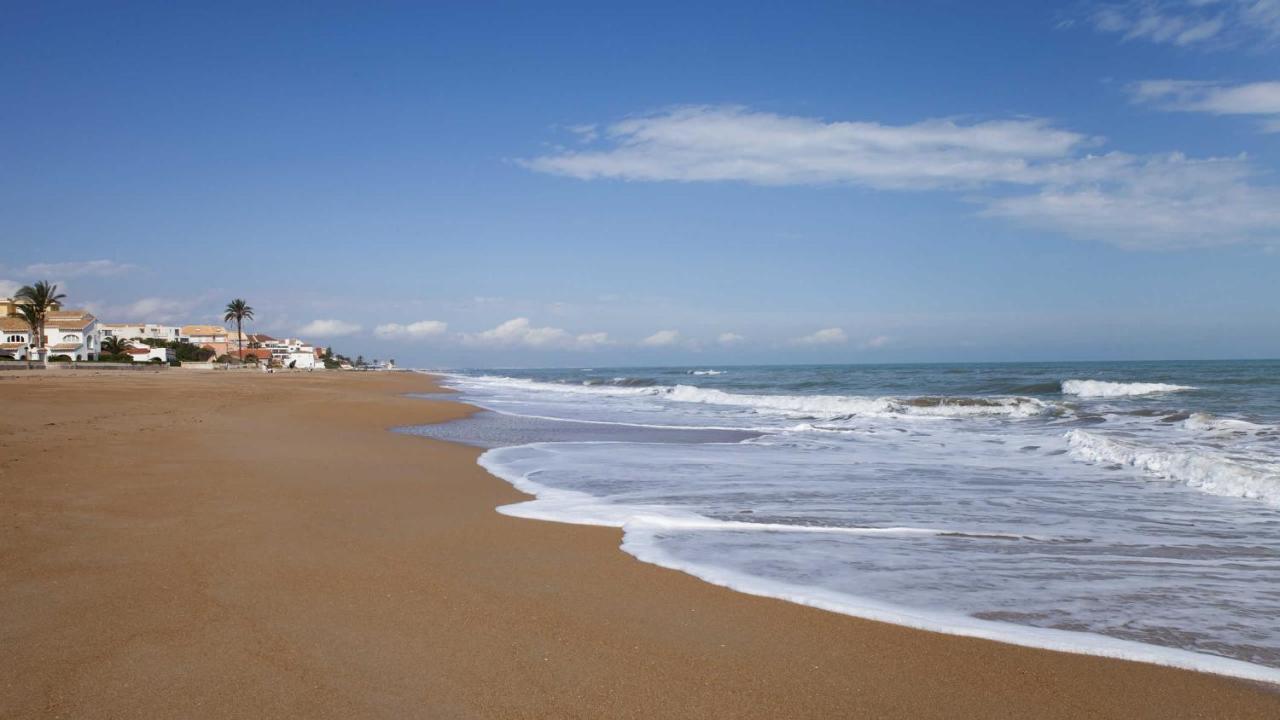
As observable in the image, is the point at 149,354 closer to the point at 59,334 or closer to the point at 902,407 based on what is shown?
the point at 59,334

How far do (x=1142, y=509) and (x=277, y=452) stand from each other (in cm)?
1120

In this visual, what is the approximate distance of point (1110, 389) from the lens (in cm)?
3338

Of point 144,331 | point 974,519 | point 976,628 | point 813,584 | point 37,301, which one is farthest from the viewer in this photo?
point 144,331

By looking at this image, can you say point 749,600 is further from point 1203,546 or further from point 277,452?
point 277,452

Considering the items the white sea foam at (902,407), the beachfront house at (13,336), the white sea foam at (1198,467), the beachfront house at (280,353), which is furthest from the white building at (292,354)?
the white sea foam at (1198,467)

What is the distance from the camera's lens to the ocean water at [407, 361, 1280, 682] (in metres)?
4.57

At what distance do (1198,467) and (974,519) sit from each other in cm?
456

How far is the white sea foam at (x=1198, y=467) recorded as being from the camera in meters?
8.80

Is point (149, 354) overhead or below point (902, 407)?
overhead

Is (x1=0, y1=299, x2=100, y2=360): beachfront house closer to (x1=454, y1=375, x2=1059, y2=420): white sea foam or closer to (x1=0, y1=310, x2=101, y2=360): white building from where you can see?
(x1=0, y1=310, x2=101, y2=360): white building


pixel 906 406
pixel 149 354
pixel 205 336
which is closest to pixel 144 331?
pixel 205 336

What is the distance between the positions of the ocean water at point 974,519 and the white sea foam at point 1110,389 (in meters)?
16.2

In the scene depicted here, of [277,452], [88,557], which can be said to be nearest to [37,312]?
[277,452]

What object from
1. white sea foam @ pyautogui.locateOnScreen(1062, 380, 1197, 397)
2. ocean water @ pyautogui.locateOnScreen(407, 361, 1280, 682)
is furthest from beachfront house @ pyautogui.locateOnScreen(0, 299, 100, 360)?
white sea foam @ pyautogui.locateOnScreen(1062, 380, 1197, 397)
